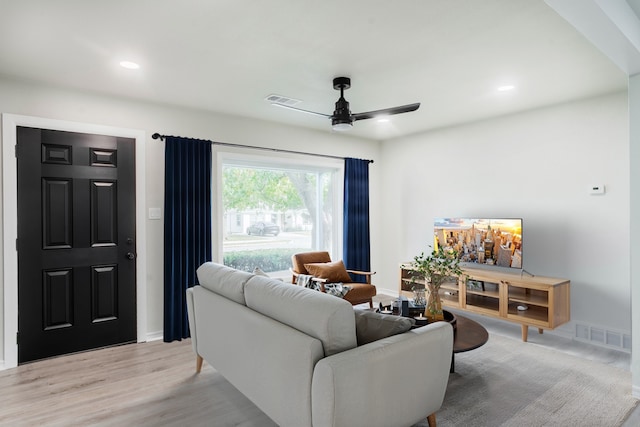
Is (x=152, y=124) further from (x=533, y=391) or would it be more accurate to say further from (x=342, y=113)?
(x=533, y=391)

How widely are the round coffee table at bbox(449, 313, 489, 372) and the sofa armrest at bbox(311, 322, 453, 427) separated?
546 mm

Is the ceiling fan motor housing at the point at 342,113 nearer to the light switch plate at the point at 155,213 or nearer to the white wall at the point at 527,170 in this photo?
the white wall at the point at 527,170

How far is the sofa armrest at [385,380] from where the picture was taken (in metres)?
1.74

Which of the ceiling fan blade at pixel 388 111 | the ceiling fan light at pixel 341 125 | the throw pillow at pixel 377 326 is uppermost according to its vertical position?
the ceiling fan blade at pixel 388 111

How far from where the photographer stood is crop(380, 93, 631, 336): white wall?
3779 mm

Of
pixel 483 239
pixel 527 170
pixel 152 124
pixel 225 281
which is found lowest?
pixel 225 281

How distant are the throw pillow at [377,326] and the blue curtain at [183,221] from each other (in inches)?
103

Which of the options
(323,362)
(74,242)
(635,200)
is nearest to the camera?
(323,362)

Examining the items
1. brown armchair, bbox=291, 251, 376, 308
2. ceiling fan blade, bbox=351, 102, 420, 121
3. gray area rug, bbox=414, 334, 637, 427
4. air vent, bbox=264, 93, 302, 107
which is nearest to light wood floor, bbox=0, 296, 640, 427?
gray area rug, bbox=414, 334, 637, 427

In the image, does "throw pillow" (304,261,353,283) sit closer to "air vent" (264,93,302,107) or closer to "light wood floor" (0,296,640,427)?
"light wood floor" (0,296,640,427)

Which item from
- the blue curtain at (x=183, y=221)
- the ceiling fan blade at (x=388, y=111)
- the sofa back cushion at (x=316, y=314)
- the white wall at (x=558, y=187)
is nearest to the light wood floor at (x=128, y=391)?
the blue curtain at (x=183, y=221)

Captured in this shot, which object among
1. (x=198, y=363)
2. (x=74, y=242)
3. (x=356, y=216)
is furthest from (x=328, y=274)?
(x=74, y=242)

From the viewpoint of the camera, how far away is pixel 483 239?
4.53 meters

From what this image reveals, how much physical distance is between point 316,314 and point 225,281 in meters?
1.07
